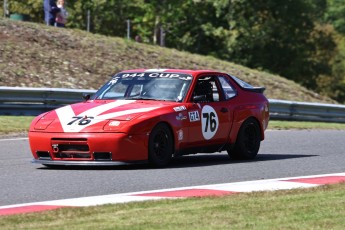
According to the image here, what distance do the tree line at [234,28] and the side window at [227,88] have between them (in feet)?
113

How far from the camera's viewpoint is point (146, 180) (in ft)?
38.1

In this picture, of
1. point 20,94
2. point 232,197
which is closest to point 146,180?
point 232,197

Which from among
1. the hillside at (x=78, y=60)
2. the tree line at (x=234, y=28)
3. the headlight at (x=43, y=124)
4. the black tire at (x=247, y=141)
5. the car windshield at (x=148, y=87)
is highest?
the car windshield at (x=148, y=87)

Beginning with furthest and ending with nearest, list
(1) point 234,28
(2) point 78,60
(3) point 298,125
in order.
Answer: (1) point 234,28 → (2) point 78,60 → (3) point 298,125

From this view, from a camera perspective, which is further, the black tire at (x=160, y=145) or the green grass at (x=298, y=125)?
the green grass at (x=298, y=125)

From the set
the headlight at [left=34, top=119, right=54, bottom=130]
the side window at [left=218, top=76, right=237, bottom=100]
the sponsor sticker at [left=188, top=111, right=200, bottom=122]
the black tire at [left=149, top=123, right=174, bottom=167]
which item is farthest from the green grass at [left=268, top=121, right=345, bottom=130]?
the headlight at [left=34, top=119, right=54, bottom=130]

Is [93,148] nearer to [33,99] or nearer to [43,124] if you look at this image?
[43,124]

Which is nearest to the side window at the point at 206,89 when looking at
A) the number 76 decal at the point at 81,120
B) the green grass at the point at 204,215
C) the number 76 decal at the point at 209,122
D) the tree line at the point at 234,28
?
the number 76 decal at the point at 209,122

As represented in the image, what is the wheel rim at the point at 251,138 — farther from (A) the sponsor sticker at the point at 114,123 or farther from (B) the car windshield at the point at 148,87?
(A) the sponsor sticker at the point at 114,123

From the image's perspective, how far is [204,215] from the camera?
27.7 ft

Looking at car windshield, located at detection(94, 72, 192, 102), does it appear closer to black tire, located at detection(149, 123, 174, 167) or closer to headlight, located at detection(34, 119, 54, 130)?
black tire, located at detection(149, 123, 174, 167)

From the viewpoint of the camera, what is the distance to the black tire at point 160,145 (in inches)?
504

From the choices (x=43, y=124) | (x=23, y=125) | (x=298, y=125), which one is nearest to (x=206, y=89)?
(x=43, y=124)

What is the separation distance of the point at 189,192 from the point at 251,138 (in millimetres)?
4642
